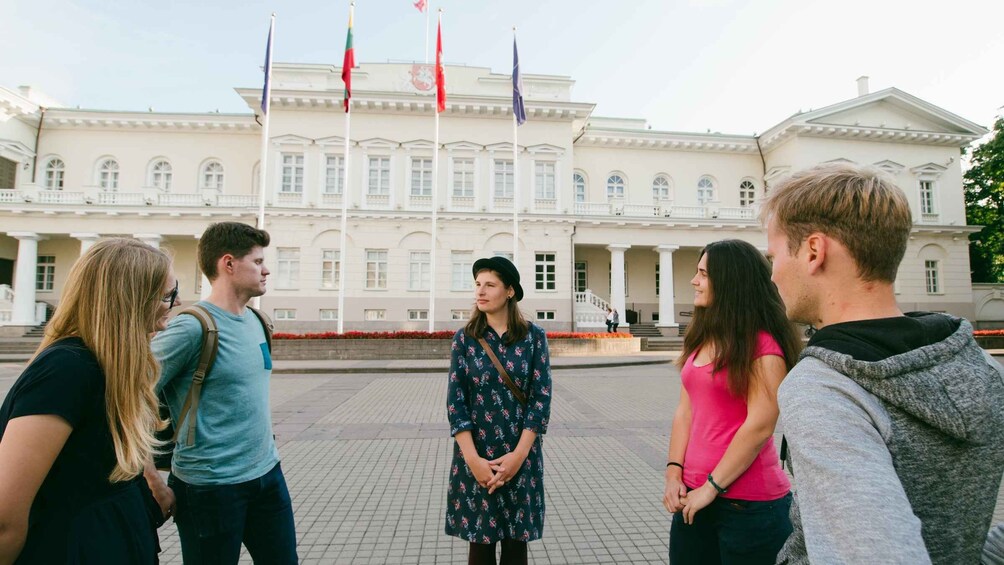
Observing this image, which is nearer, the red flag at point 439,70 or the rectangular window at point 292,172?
the red flag at point 439,70

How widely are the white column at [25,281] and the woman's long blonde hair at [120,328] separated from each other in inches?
1247

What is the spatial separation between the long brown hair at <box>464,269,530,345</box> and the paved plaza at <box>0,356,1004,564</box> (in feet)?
6.37

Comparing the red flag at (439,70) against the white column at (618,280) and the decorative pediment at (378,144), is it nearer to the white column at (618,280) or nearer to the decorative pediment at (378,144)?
the decorative pediment at (378,144)

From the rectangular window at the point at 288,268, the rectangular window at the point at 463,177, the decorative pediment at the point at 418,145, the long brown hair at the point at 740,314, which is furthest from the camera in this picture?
the rectangular window at the point at 463,177

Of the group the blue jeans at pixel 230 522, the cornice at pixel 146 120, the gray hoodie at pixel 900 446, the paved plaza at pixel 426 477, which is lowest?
the paved plaza at pixel 426 477

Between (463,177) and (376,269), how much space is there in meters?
7.24

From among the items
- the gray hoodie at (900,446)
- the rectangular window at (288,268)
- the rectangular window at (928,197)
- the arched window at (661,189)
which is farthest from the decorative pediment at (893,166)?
the gray hoodie at (900,446)

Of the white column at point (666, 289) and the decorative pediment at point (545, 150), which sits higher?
the decorative pediment at point (545, 150)

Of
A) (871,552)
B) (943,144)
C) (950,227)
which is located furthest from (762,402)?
(943,144)

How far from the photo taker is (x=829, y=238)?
1.23 metres

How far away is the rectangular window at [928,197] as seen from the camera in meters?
31.3

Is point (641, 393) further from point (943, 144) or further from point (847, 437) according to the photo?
point (943, 144)

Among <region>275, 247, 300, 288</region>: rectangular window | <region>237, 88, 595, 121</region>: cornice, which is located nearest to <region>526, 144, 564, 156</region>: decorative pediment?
<region>237, 88, 595, 121</region>: cornice

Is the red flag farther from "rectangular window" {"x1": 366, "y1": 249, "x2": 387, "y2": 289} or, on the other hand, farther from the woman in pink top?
the woman in pink top
